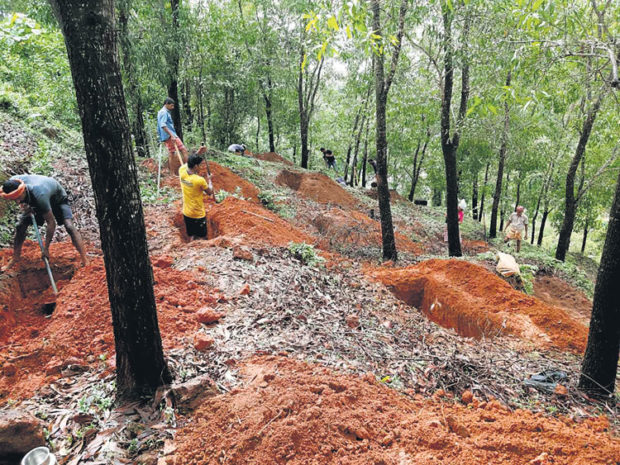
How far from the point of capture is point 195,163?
598 cm

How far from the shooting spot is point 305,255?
19.8 feet

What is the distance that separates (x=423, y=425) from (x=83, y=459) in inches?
88.9

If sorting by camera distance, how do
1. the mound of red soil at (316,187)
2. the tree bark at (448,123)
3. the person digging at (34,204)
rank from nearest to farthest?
the person digging at (34,204)
the tree bark at (448,123)
the mound of red soil at (316,187)

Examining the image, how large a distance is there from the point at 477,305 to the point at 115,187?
18.1ft

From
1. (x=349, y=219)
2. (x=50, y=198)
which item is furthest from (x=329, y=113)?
(x=50, y=198)

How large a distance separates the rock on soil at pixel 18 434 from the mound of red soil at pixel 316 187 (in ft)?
39.2

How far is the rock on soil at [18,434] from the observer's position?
6.61 feet

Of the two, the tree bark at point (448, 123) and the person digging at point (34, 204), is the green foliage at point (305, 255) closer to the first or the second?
the person digging at point (34, 204)

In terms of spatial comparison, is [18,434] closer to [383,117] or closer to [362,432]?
[362,432]

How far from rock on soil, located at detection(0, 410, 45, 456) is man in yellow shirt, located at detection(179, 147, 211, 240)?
4.44 metres

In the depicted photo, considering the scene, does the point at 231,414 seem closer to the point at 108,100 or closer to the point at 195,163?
the point at 108,100

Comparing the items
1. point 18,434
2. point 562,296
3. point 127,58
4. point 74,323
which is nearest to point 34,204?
point 74,323

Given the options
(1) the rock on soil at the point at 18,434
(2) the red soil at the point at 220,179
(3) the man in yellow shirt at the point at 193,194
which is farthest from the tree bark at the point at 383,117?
(1) the rock on soil at the point at 18,434

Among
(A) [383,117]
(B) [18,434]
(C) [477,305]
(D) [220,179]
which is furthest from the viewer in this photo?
(D) [220,179]
